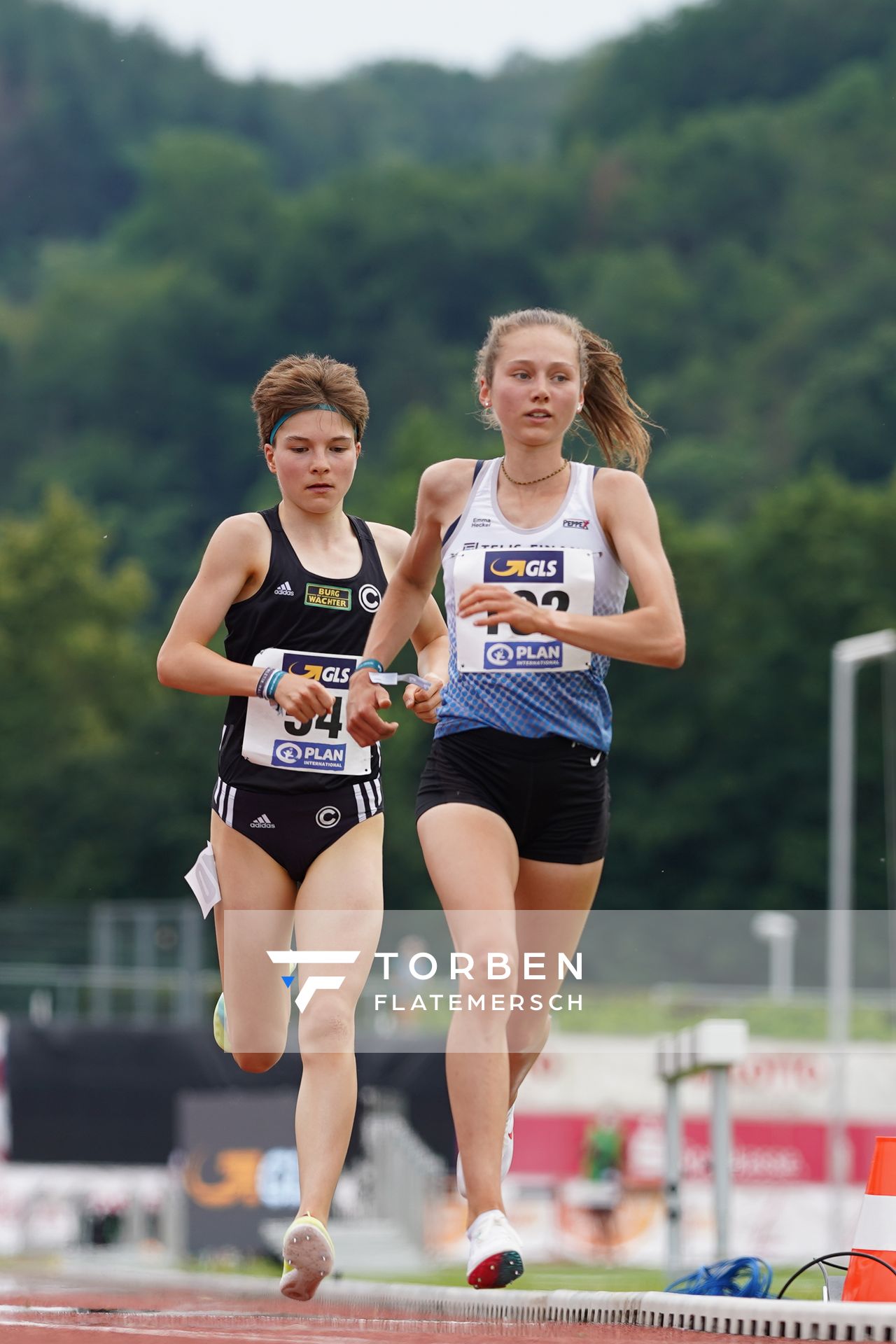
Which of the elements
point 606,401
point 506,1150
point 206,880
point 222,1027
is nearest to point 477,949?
point 506,1150

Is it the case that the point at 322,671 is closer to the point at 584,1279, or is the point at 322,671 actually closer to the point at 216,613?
the point at 216,613

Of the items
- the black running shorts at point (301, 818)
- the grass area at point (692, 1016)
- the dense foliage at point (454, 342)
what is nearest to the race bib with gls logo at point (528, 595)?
the black running shorts at point (301, 818)

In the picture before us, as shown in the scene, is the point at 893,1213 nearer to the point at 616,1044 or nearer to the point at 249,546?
the point at 249,546

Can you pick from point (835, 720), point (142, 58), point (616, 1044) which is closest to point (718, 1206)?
point (616, 1044)

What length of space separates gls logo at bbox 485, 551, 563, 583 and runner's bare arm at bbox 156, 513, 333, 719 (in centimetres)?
64

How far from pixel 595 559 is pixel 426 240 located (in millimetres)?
101219

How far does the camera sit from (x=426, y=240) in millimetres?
106125

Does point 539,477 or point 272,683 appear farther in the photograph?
point 272,683

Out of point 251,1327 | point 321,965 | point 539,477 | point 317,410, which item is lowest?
point 251,1327

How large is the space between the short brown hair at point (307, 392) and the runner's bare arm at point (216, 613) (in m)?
0.32

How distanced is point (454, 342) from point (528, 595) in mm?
96697

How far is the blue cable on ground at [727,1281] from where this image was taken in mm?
6504

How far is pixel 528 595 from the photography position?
649 centimetres

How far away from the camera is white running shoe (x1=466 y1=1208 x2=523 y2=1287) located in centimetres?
609
